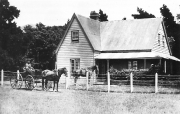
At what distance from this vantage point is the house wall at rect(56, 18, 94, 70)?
26.2 metres

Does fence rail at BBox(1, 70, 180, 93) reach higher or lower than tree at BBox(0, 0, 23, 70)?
lower

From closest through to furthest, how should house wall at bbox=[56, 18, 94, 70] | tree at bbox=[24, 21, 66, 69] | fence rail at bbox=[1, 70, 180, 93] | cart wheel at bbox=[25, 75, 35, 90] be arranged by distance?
1. fence rail at bbox=[1, 70, 180, 93]
2. cart wheel at bbox=[25, 75, 35, 90]
3. house wall at bbox=[56, 18, 94, 70]
4. tree at bbox=[24, 21, 66, 69]

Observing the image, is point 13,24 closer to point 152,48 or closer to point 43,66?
point 152,48

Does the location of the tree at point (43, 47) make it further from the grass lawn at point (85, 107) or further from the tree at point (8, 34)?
the grass lawn at point (85, 107)

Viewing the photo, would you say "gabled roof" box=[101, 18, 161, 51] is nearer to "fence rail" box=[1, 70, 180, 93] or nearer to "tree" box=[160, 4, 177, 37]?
"tree" box=[160, 4, 177, 37]

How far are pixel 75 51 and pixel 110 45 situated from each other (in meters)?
3.24

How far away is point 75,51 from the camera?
2691 cm

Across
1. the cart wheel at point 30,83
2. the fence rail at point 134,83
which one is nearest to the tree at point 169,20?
the fence rail at point 134,83

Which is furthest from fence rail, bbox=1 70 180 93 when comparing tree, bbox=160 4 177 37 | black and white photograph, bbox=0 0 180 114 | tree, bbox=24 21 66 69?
tree, bbox=24 21 66 69

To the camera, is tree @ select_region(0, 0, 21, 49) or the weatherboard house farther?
the weatherboard house

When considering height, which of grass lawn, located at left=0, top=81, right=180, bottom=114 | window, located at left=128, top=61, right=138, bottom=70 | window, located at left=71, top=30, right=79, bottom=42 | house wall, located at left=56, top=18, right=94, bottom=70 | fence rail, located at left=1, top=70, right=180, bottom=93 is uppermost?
window, located at left=71, top=30, right=79, bottom=42

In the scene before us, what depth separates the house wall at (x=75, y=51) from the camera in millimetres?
26203

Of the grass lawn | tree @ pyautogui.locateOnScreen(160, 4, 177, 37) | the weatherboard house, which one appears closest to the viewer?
the grass lawn

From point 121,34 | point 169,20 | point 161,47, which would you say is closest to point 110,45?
Answer: point 121,34
